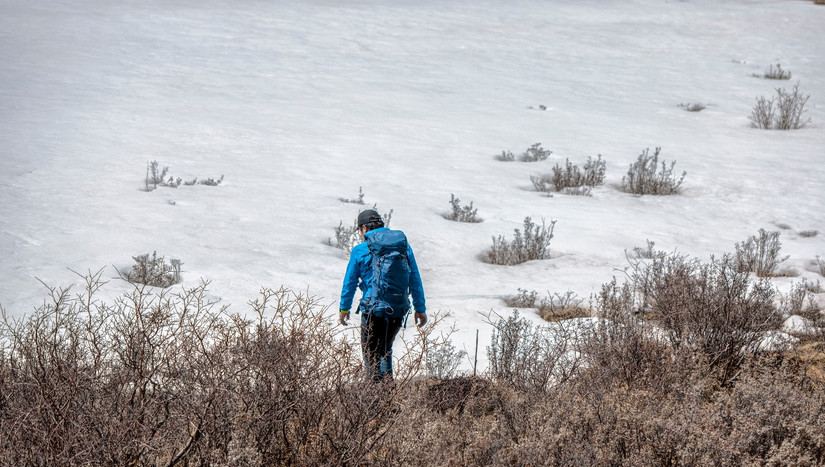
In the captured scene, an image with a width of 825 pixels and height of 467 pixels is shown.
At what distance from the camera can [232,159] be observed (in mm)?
10156

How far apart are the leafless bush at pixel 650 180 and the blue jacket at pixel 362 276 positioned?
5.70 m

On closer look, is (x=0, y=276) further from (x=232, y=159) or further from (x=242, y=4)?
(x=242, y=4)

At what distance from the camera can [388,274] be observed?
4844 mm

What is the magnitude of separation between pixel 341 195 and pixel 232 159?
78.6 inches

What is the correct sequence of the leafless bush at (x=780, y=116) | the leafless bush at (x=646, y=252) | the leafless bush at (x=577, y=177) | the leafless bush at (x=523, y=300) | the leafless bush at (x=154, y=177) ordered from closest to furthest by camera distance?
the leafless bush at (x=523, y=300) < the leafless bush at (x=646, y=252) < the leafless bush at (x=154, y=177) < the leafless bush at (x=577, y=177) < the leafless bush at (x=780, y=116)

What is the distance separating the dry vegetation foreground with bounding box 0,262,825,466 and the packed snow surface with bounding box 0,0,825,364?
1.34m

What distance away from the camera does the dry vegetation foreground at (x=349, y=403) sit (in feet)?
9.92

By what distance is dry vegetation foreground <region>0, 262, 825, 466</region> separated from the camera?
3023 mm

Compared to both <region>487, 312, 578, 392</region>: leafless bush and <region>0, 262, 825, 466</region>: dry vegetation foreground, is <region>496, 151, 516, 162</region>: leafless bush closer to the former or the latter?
<region>487, 312, 578, 392</region>: leafless bush

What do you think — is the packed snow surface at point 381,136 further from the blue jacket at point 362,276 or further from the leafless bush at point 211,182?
the blue jacket at point 362,276

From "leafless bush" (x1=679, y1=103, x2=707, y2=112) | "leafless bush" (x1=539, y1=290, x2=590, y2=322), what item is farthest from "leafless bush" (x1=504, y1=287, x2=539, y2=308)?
"leafless bush" (x1=679, y1=103, x2=707, y2=112)

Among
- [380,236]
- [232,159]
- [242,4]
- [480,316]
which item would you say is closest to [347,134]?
[232,159]

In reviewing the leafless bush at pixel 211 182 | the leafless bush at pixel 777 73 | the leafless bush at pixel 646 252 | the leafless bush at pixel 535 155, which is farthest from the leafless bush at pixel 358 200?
the leafless bush at pixel 777 73

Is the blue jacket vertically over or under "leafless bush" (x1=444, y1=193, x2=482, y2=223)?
under
